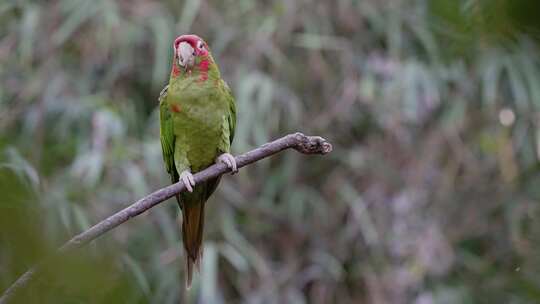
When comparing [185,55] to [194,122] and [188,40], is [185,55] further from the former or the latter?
[194,122]

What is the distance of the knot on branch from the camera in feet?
3.44

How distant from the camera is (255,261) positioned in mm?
3049

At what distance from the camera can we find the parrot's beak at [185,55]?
5.61ft

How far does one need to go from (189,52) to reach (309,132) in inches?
60.6

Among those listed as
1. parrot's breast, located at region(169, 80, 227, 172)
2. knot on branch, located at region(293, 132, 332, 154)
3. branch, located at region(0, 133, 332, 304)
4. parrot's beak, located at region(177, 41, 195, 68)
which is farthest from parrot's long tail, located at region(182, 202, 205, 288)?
knot on branch, located at region(293, 132, 332, 154)

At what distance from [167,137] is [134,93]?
155 centimetres

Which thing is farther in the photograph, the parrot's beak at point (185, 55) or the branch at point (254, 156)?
the parrot's beak at point (185, 55)

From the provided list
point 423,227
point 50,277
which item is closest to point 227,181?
point 423,227

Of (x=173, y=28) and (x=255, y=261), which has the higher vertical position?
(x=173, y=28)

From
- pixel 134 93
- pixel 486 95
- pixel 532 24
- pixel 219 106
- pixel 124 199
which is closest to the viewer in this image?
pixel 532 24

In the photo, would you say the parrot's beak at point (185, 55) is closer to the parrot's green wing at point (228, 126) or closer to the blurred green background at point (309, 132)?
the parrot's green wing at point (228, 126)

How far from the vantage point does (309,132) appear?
3203 millimetres

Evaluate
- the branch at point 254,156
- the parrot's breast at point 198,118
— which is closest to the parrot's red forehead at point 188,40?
the parrot's breast at point 198,118

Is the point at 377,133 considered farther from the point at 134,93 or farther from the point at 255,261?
the point at 134,93
